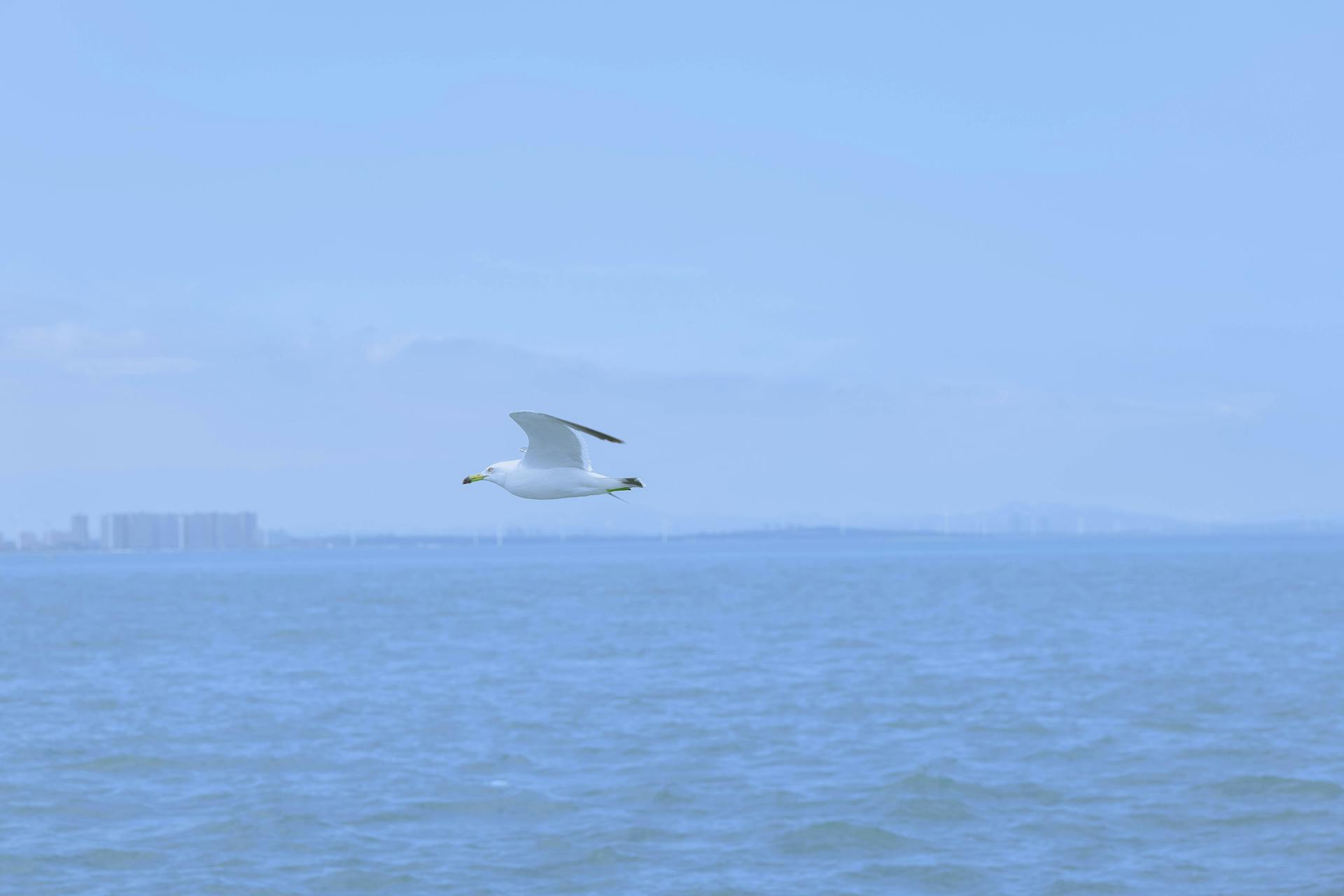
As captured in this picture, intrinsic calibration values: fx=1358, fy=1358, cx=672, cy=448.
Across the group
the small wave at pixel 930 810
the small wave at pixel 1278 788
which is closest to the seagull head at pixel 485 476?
the small wave at pixel 930 810

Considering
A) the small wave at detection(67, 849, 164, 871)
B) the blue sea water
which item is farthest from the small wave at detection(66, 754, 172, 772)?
the small wave at detection(67, 849, 164, 871)

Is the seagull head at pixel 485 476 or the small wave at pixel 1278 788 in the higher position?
the seagull head at pixel 485 476

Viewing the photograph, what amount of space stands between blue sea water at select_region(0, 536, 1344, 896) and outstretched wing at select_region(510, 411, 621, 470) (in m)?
33.3

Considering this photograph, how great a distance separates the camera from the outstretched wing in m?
11.4

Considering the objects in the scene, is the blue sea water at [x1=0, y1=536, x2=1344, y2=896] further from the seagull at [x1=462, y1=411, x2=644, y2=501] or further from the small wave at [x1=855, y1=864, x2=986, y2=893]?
the seagull at [x1=462, y1=411, x2=644, y2=501]

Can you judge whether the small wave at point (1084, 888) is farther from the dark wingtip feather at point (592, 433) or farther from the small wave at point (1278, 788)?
the dark wingtip feather at point (592, 433)

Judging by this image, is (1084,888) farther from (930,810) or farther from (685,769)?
(685,769)

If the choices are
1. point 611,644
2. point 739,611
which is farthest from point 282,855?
point 739,611

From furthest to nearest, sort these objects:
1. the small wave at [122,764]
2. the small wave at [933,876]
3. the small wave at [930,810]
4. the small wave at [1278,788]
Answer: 1. the small wave at [122,764]
2. the small wave at [1278,788]
3. the small wave at [930,810]
4. the small wave at [933,876]

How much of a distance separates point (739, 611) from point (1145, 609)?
5018 cm

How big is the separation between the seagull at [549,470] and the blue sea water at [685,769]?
3324 centimetres

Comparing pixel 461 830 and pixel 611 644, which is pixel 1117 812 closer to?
pixel 461 830

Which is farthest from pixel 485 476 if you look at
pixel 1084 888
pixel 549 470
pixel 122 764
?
pixel 122 764

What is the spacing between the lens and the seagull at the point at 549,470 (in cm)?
1133
